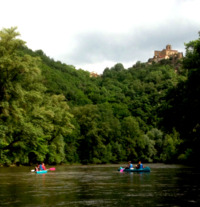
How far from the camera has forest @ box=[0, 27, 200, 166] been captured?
41594mm

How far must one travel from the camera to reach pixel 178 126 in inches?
1689

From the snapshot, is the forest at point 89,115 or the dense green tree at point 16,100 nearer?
the dense green tree at point 16,100

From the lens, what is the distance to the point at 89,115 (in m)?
86.2

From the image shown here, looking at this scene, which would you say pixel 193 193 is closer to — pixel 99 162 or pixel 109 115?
pixel 99 162

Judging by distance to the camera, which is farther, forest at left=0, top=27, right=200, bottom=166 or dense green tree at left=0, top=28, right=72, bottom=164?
forest at left=0, top=27, right=200, bottom=166

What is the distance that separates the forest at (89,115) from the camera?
41594mm

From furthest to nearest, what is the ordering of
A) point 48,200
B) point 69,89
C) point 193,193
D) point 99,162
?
point 69,89
point 99,162
point 193,193
point 48,200

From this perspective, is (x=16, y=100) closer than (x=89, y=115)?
Yes

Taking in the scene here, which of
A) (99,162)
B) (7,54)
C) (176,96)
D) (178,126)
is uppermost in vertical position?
(7,54)

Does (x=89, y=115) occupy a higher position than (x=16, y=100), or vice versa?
(x=89, y=115)

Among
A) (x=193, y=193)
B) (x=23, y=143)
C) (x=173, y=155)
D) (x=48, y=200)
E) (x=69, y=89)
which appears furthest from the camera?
(x=69, y=89)

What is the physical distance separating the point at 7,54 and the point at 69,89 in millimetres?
72393

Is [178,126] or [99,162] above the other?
[178,126]

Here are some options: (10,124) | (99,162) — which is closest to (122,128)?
(99,162)
